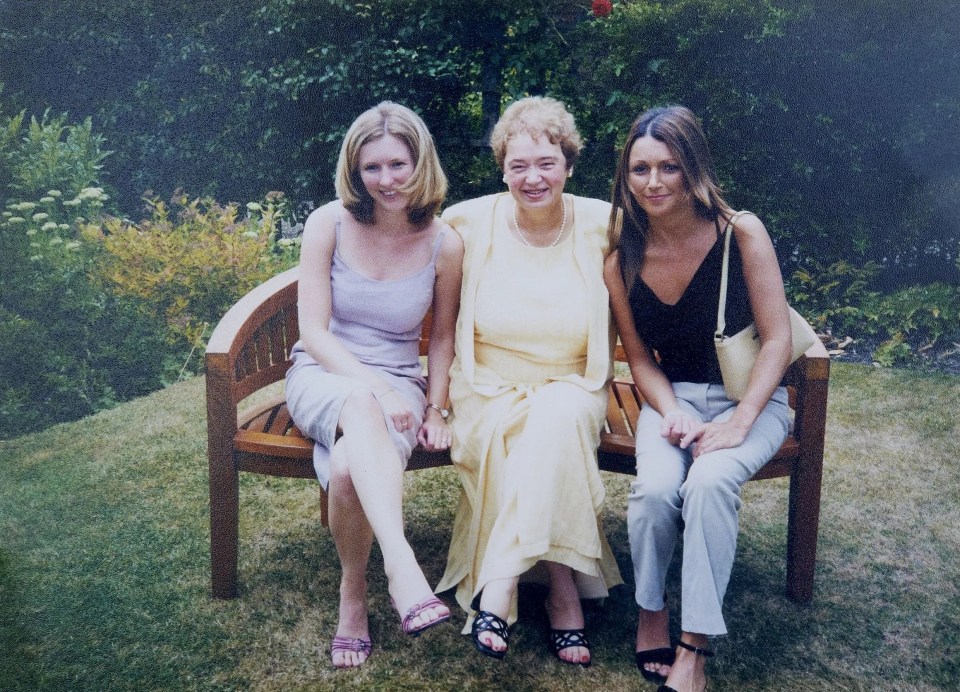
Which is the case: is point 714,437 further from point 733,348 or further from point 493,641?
point 493,641

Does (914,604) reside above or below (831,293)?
below

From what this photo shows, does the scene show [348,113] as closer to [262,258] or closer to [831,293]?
[262,258]

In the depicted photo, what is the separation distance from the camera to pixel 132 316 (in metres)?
4.86

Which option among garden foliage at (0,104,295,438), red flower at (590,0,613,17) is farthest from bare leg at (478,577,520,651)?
red flower at (590,0,613,17)

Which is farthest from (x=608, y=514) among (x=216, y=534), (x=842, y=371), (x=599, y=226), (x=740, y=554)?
(x=842, y=371)

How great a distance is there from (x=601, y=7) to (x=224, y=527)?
3.82 meters

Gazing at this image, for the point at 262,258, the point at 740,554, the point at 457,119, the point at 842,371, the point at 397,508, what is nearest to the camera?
the point at 397,508

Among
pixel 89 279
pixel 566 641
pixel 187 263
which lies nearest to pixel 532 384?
pixel 566 641

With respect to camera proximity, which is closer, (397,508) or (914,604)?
(397,508)

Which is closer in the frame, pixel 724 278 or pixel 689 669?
pixel 689 669

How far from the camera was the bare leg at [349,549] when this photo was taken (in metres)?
2.38

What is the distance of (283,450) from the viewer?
8.50 ft

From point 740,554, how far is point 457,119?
3612 mm

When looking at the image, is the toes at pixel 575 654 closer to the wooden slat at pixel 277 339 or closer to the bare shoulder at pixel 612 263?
the bare shoulder at pixel 612 263
